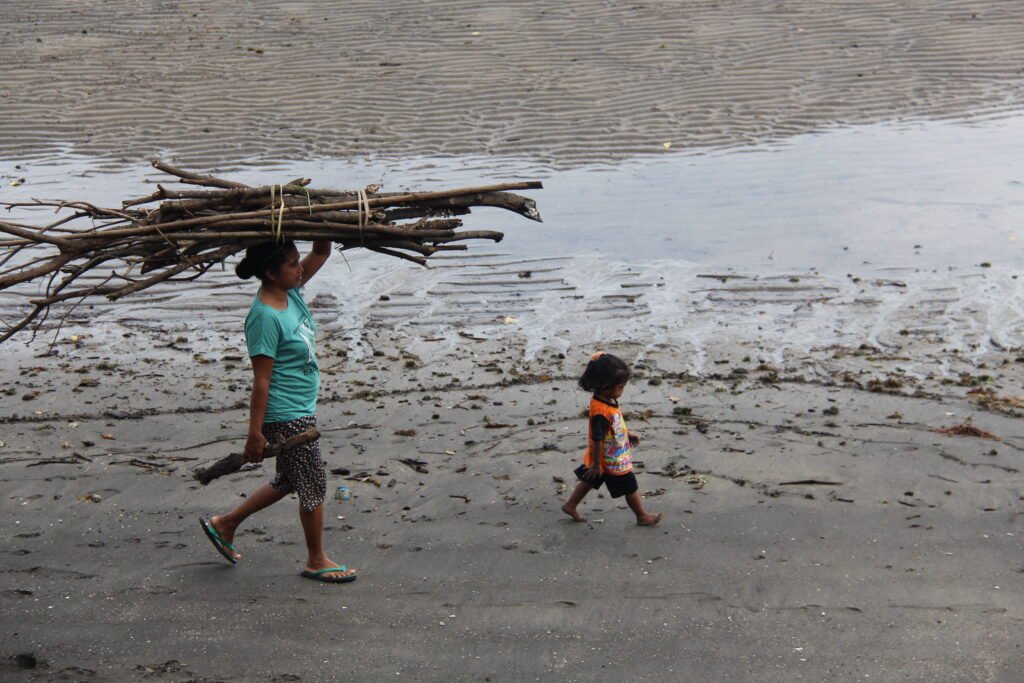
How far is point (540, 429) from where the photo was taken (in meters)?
6.32

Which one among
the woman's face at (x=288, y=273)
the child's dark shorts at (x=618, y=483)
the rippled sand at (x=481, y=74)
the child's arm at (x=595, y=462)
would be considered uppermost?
the rippled sand at (x=481, y=74)

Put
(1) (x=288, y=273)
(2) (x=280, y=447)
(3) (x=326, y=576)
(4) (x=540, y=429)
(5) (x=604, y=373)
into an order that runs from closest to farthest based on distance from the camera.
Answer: (1) (x=288, y=273), (2) (x=280, y=447), (3) (x=326, y=576), (5) (x=604, y=373), (4) (x=540, y=429)

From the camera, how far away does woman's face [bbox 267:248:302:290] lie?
4.38m

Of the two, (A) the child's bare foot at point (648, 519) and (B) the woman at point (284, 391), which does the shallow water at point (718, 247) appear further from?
(B) the woman at point (284, 391)

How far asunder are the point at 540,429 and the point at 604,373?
137cm

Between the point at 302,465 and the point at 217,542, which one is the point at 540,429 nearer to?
the point at 302,465

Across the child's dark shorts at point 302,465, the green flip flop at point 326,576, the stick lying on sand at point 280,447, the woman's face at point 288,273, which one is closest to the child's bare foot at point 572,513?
the green flip flop at point 326,576

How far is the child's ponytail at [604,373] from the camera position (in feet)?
16.4

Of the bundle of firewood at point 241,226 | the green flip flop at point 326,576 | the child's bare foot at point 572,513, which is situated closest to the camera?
the bundle of firewood at point 241,226

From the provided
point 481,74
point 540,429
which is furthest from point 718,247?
point 481,74

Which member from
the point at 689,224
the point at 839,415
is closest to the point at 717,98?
the point at 689,224

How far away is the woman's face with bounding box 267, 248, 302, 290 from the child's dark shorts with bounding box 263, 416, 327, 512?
547 mm

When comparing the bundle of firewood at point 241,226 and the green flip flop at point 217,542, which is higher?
the bundle of firewood at point 241,226

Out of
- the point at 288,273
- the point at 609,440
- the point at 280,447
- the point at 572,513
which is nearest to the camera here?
the point at 288,273
